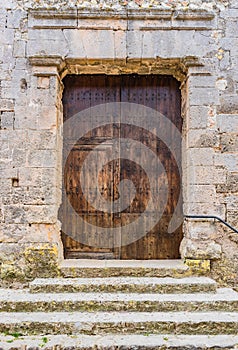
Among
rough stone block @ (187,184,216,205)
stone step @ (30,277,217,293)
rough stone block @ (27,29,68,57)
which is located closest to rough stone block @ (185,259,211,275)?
stone step @ (30,277,217,293)

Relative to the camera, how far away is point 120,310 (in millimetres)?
3369

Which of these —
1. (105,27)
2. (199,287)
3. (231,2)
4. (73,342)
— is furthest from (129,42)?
(73,342)

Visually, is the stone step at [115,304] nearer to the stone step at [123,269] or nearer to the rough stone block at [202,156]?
the stone step at [123,269]

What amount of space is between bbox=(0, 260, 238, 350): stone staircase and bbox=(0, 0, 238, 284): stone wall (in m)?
0.45

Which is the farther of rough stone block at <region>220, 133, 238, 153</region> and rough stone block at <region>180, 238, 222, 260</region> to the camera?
rough stone block at <region>220, 133, 238, 153</region>

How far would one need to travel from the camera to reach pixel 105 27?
13.7ft

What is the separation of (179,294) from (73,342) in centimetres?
122

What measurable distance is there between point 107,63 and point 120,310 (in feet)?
9.20

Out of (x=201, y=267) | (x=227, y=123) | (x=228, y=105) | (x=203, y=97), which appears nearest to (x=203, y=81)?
(x=203, y=97)

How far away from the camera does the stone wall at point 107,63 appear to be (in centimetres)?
405

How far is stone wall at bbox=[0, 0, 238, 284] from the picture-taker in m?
4.05

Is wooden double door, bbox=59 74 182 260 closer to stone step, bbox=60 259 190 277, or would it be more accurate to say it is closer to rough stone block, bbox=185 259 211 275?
stone step, bbox=60 259 190 277

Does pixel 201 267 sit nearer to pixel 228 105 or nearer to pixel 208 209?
pixel 208 209

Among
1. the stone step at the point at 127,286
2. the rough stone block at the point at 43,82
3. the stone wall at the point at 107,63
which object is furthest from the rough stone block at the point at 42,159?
the stone step at the point at 127,286
